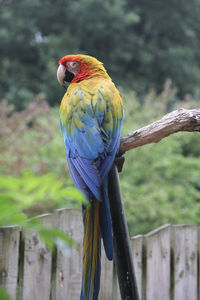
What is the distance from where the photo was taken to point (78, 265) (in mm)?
1699

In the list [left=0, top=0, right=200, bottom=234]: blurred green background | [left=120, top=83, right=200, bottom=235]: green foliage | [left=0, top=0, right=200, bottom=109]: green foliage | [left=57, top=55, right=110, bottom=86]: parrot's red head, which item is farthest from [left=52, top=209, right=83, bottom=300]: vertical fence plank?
[left=0, top=0, right=200, bottom=109]: green foliage

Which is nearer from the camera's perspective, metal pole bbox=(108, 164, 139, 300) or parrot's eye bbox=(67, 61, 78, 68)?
metal pole bbox=(108, 164, 139, 300)

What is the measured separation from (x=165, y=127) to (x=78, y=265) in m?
0.74

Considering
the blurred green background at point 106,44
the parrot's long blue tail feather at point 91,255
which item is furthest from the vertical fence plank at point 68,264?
the blurred green background at point 106,44

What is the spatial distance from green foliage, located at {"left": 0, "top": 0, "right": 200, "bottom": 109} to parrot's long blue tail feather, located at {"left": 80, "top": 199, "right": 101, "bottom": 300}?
8.82m

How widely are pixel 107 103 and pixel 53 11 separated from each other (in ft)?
35.8

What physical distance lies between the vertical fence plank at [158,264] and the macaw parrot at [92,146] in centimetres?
64

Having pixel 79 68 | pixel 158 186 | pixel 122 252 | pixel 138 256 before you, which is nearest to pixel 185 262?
pixel 138 256

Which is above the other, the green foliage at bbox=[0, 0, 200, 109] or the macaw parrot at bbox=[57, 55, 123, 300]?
the green foliage at bbox=[0, 0, 200, 109]

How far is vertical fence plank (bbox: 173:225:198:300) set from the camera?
6.25ft

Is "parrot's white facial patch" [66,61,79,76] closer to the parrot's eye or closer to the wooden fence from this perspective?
the parrot's eye

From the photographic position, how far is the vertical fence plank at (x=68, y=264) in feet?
5.37

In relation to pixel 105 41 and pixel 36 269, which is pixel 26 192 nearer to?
pixel 36 269

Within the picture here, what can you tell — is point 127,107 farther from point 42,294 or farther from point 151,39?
point 151,39
